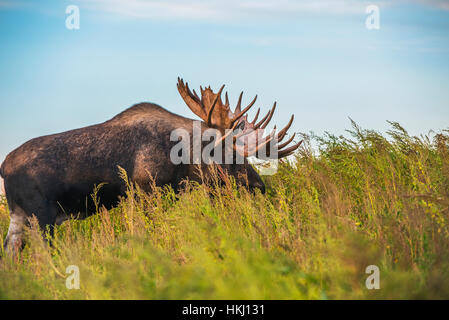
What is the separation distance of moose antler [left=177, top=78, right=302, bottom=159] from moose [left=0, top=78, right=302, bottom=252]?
0.02 meters

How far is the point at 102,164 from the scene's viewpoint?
21.6 ft

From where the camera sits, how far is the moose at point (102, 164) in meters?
6.25

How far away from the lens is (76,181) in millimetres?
6422

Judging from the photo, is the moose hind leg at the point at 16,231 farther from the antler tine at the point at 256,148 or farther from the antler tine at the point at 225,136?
the antler tine at the point at 256,148

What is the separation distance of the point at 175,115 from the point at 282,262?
478 cm

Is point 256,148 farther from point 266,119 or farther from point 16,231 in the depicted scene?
point 16,231

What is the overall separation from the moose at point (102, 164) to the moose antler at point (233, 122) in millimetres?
19

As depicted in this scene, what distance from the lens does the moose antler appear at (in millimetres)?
7684

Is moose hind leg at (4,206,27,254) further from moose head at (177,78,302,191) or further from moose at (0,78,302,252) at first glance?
moose head at (177,78,302,191)

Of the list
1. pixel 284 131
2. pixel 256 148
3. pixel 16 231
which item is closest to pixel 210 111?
pixel 256 148

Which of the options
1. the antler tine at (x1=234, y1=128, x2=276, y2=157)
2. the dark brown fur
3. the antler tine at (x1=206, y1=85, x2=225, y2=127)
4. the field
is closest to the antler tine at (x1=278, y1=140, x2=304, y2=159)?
the antler tine at (x1=234, y1=128, x2=276, y2=157)
